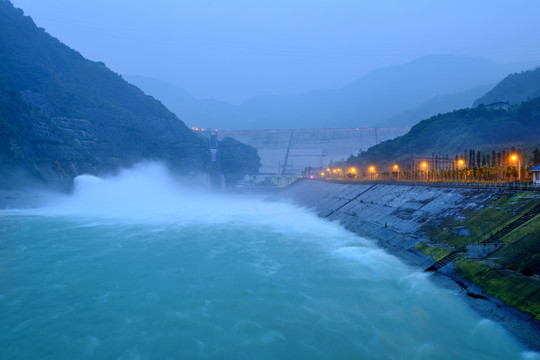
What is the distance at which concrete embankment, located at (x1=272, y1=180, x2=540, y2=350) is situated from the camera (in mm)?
13719

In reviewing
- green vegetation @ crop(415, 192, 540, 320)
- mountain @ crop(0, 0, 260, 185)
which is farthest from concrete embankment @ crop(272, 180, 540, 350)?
mountain @ crop(0, 0, 260, 185)

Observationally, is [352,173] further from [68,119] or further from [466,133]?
[68,119]

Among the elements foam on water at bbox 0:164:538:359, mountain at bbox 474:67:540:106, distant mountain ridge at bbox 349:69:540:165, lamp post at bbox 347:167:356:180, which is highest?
mountain at bbox 474:67:540:106

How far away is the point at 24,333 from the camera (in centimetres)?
1380

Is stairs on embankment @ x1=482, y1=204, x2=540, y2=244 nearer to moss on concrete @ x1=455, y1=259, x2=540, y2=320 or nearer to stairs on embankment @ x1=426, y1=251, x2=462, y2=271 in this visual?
stairs on embankment @ x1=426, y1=251, x2=462, y2=271

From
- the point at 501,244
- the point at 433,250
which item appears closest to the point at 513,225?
the point at 501,244

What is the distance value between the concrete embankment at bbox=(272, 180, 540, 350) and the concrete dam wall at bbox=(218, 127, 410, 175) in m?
97.1

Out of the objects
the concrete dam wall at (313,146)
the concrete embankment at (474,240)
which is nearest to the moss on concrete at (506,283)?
the concrete embankment at (474,240)

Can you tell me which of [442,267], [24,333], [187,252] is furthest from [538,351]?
[187,252]

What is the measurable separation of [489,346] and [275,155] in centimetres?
13221

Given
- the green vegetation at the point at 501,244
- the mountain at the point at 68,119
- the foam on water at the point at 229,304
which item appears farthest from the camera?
the mountain at the point at 68,119

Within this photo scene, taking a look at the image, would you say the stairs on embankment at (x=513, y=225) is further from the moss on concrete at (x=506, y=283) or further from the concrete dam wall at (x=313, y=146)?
the concrete dam wall at (x=313, y=146)

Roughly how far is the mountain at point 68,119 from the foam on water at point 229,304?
45410 mm

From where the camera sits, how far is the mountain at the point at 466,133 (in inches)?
3376
